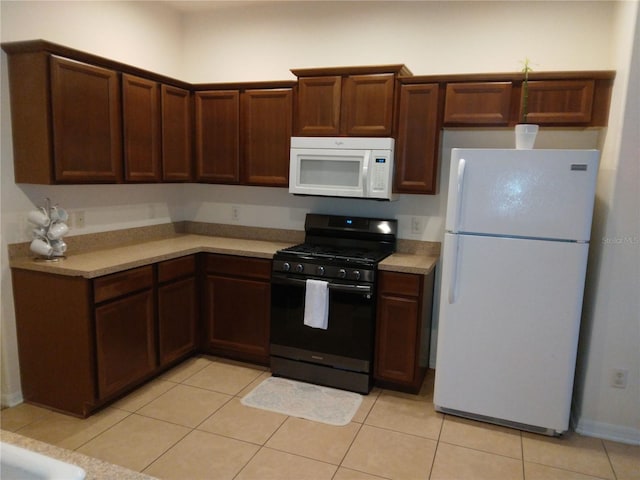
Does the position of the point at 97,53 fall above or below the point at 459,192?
above

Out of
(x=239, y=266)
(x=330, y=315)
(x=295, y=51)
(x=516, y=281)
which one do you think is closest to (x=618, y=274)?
(x=516, y=281)

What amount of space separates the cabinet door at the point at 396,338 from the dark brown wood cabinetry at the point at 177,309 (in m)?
1.50

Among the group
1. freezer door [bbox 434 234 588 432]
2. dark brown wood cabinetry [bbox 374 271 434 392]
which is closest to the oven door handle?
dark brown wood cabinetry [bbox 374 271 434 392]

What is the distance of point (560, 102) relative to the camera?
2869mm

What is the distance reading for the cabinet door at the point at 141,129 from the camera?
317 cm

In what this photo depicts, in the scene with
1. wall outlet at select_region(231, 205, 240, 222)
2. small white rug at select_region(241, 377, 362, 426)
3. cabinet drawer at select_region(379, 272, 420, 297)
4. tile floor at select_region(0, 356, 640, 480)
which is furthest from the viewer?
wall outlet at select_region(231, 205, 240, 222)

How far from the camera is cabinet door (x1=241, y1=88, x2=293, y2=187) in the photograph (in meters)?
3.56

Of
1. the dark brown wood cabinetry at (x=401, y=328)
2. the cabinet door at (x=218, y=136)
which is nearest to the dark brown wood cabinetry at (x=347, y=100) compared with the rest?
the cabinet door at (x=218, y=136)

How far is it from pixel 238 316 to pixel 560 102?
2740mm

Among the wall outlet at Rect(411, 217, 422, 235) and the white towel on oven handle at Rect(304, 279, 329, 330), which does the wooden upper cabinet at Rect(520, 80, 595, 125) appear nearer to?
the wall outlet at Rect(411, 217, 422, 235)

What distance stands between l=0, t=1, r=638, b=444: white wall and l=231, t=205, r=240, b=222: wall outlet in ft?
0.15

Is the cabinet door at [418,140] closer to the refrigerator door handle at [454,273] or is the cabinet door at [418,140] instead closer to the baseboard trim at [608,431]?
the refrigerator door handle at [454,273]

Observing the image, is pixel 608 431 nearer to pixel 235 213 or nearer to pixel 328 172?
pixel 328 172

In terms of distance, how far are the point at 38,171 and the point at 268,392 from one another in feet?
6.74
